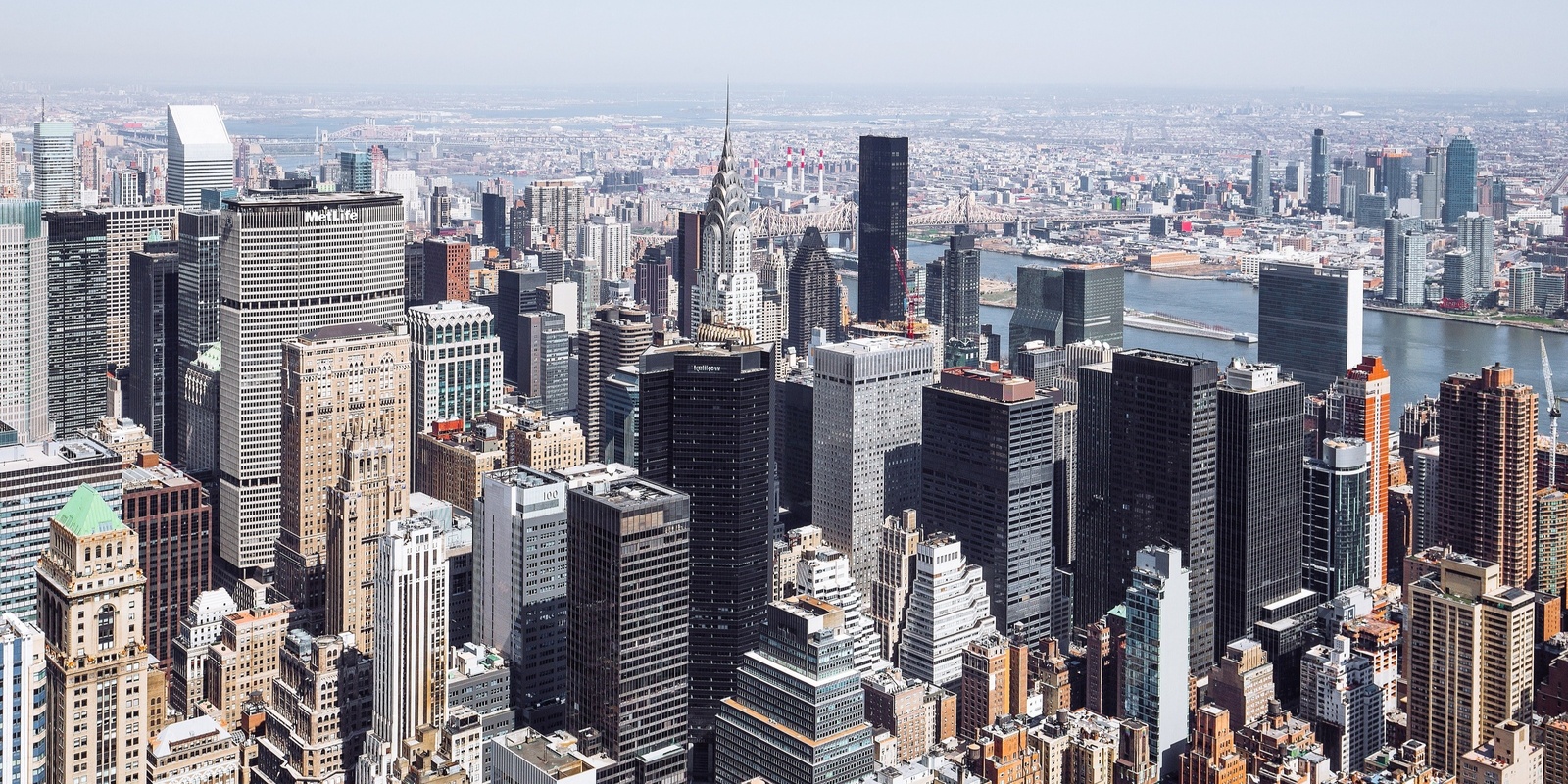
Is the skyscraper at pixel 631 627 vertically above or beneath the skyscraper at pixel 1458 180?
beneath

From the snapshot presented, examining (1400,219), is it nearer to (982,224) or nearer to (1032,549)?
(982,224)

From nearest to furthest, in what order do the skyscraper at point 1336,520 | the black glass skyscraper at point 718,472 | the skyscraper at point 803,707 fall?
the skyscraper at point 803,707 → the black glass skyscraper at point 718,472 → the skyscraper at point 1336,520

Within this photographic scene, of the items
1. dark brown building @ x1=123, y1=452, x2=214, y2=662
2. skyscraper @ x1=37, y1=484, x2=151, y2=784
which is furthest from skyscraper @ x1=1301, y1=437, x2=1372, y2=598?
skyscraper @ x1=37, y1=484, x2=151, y2=784

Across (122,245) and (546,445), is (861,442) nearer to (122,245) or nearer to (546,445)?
(546,445)

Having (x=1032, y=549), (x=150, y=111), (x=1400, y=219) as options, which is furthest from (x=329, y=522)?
(x=1400, y=219)

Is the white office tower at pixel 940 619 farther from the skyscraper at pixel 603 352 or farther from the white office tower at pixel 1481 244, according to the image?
the white office tower at pixel 1481 244

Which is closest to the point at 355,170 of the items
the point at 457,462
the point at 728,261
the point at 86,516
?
the point at 728,261

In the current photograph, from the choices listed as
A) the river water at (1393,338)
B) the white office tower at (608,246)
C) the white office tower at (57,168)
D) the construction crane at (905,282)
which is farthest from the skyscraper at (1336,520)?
the white office tower at (608,246)
